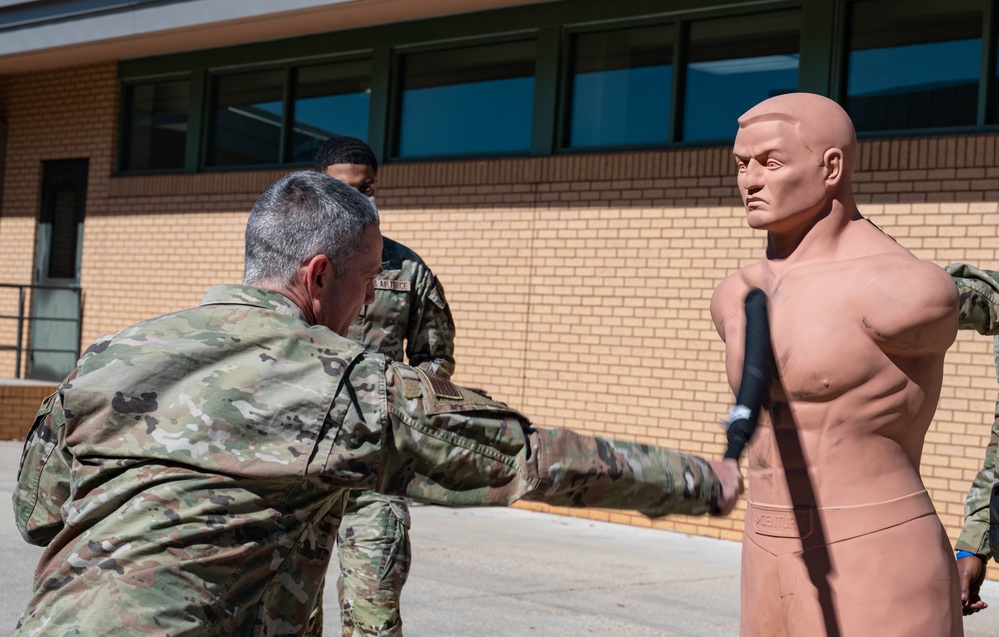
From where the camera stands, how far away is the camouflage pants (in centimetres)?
430

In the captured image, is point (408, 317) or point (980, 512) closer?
point (980, 512)

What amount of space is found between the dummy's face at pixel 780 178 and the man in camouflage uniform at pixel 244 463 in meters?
1.19

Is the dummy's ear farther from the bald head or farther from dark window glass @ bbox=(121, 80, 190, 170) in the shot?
dark window glass @ bbox=(121, 80, 190, 170)

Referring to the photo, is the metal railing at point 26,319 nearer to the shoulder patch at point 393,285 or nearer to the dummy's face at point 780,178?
the shoulder patch at point 393,285

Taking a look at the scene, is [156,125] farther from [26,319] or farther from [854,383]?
[854,383]

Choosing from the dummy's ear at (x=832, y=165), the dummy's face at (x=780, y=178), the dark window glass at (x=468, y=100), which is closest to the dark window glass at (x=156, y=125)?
the dark window glass at (x=468, y=100)

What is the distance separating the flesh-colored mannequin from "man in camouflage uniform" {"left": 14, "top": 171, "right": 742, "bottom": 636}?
3.13 ft

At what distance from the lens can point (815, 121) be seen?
9.91 feet

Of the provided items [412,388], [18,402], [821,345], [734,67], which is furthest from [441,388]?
[18,402]

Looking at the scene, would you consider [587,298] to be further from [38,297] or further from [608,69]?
[38,297]

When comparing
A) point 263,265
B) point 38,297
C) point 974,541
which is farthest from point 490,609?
point 38,297

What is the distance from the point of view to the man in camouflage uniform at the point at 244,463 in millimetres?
1917

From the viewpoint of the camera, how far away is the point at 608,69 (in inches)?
379

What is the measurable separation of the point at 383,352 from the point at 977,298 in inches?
90.2
